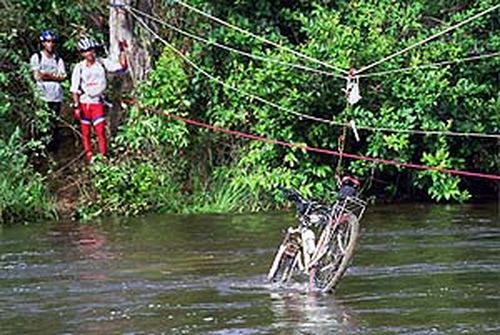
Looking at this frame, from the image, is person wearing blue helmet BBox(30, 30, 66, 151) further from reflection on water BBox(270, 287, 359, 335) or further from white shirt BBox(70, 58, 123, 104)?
reflection on water BBox(270, 287, 359, 335)

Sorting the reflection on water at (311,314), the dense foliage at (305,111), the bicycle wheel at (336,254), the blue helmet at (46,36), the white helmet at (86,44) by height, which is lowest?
the reflection on water at (311,314)

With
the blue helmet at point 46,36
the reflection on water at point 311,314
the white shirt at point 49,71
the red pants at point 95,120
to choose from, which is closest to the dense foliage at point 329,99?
the red pants at point 95,120

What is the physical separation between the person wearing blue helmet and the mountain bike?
7.87 m

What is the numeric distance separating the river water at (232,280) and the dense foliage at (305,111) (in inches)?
36.1

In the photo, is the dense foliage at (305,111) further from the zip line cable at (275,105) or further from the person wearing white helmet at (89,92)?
the person wearing white helmet at (89,92)

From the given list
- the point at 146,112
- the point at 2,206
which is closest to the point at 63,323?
the point at 2,206

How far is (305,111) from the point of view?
56.9ft

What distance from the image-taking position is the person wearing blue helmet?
18312mm

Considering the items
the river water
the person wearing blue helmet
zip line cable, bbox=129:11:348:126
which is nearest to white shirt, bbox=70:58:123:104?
the person wearing blue helmet

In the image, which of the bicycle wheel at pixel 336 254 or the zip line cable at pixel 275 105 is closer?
the bicycle wheel at pixel 336 254

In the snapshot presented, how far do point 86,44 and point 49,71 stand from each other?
874mm

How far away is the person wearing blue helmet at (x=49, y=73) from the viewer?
1831 cm

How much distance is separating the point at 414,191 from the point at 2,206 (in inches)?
229

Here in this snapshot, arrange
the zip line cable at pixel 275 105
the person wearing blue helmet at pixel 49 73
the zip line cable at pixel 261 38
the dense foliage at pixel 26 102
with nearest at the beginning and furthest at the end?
the zip line cable at pixel 275 105 < the zip line cable at pixel 261 38 < the dense foliage at pixel 26 102 < the person wearing blue helmet at pixel 49 73
